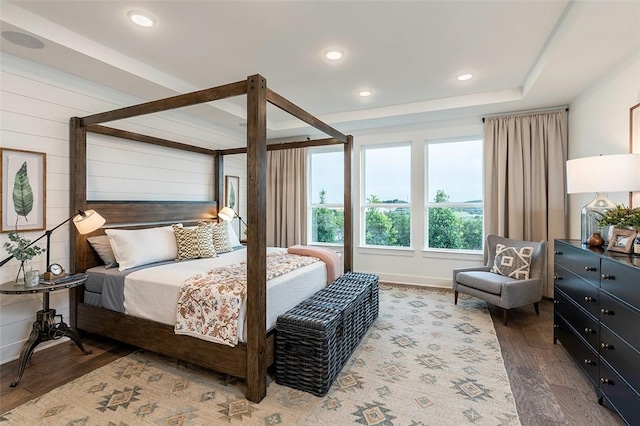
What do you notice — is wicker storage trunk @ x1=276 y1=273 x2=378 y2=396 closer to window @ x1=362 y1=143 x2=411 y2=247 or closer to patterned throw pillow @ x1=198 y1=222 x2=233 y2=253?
patterned throw pillow @ x1=198 y1=222 x2=233 y2=253

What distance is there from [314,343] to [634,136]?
3.04 meters

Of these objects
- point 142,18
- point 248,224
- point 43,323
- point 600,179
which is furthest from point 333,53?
point 43,323

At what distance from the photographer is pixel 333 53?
9.41 feet

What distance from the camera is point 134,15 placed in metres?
2.28

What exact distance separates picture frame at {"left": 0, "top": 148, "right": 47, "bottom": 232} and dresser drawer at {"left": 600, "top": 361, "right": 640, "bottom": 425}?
4375 millimetres

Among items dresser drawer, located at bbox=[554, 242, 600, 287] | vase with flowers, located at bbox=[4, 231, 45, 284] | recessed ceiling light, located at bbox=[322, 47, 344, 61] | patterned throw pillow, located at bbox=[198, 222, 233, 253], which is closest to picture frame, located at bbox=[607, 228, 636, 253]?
dresser drawer, located at bbox=[554, 242, 600, 287]

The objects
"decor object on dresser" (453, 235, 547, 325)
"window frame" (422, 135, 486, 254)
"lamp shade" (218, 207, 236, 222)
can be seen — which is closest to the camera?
"decor object on dresser" (453, 235, 547, 325)

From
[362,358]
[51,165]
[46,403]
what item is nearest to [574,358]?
[362,358]

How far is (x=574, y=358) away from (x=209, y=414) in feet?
8.91

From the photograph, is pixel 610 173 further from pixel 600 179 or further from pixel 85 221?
pixel 85 221

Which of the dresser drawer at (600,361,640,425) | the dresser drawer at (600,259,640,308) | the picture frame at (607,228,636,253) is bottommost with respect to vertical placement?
the dresser drawer at (600,361,640,425)

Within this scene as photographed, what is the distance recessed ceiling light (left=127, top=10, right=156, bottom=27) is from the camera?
7.41ft

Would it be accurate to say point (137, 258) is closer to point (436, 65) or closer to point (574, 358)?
point (436, 65)

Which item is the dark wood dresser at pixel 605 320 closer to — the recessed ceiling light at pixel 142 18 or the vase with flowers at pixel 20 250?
the recessed ceiling light at pixel 142 18
